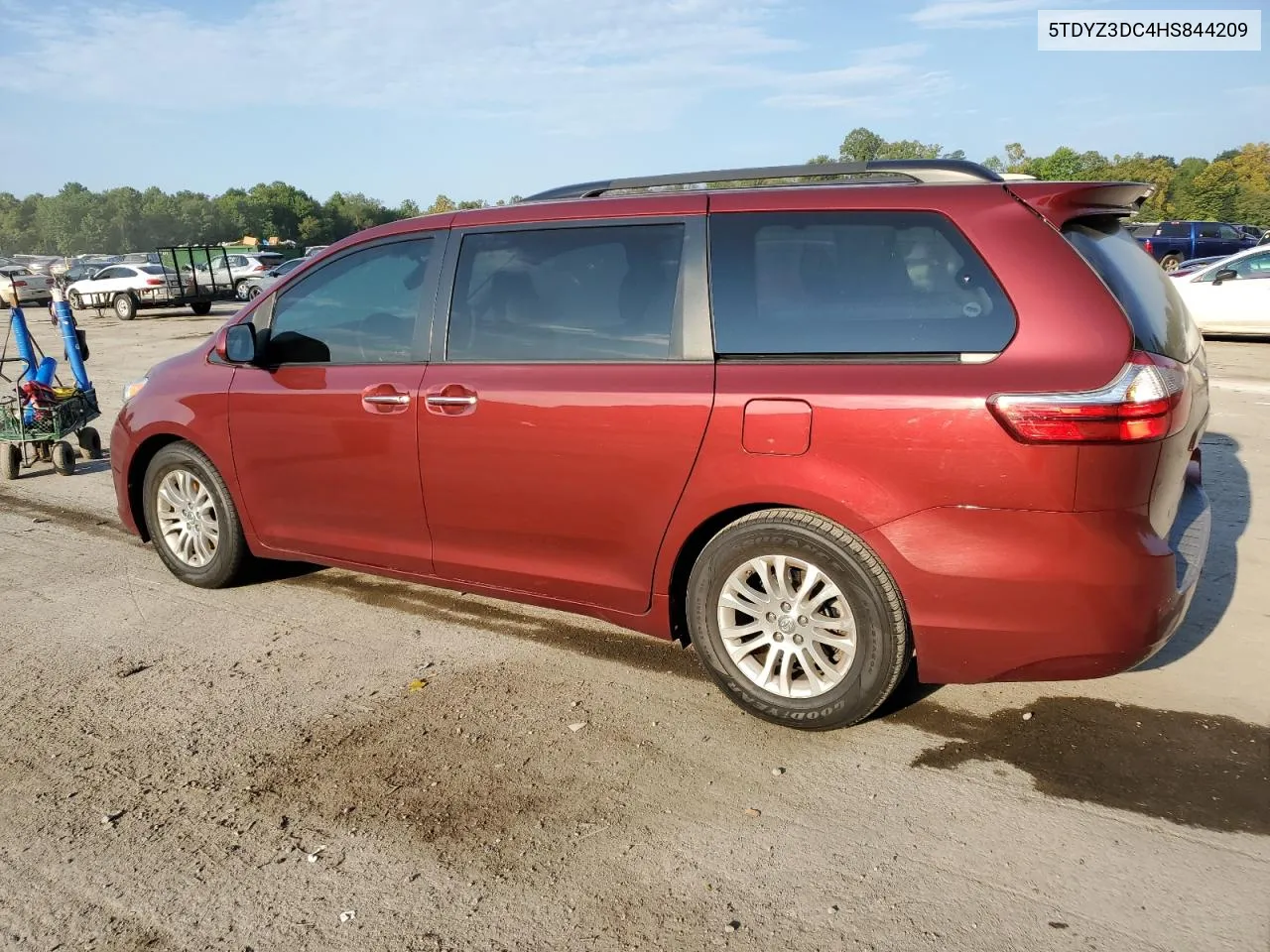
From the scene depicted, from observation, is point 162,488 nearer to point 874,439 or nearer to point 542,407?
point 542,407

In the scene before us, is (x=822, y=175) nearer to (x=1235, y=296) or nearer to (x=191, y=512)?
(x=191, y=512)

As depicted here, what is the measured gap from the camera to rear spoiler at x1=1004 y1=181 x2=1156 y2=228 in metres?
3.22

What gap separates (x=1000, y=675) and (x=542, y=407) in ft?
6.09

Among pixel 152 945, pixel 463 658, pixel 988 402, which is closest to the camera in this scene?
pixel 152 945

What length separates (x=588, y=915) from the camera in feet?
8.57

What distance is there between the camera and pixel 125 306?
27922mm

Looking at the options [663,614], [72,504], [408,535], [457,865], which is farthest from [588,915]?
[72,504]

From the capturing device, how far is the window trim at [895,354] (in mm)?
3127

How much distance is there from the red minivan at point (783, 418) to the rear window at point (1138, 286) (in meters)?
0.02

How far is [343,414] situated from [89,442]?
18.1 ft

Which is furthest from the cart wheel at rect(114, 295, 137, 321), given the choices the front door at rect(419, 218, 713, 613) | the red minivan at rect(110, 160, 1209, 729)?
the front door at rect(419, 218, 713, 613)

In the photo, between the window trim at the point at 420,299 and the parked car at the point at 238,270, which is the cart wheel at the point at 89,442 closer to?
the window trim at the point at 420,299

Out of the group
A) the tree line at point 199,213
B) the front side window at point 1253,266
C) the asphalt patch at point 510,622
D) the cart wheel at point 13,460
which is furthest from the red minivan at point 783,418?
the tree line at point 199,213

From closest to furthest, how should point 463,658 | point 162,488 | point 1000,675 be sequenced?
point 1000,675 < point 463,658 < point 162,488
